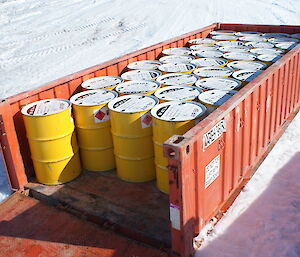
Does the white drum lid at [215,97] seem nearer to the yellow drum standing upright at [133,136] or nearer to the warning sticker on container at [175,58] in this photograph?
the yellow drum standing upright at [133,136]

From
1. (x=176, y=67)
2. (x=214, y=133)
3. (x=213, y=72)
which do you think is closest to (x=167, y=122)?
(x=214, y=133)

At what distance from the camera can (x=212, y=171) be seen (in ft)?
13.9

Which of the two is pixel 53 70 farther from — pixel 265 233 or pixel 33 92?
pixel 265 233

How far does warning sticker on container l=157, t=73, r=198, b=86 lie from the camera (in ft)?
19.8

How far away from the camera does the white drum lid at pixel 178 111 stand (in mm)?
4594

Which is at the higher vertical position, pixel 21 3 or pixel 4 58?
pixel 21 3

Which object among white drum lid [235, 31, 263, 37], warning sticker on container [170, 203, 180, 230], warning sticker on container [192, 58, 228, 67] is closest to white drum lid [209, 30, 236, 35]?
white drum lid [235, 31, 263, 37]

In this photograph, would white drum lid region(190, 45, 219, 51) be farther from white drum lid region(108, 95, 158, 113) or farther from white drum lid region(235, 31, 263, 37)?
white drum lid region(108, 95, 158, 113)

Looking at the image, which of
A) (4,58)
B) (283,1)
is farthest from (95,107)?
(283,1)

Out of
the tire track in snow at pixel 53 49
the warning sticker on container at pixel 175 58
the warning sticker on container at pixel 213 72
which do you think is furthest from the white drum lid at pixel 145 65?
the tire track in snow at pixel 53 49

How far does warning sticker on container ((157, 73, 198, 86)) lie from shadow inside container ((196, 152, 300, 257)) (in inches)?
85.8

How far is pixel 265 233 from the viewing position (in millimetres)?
4594

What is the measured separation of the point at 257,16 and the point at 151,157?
Result: 20.0m

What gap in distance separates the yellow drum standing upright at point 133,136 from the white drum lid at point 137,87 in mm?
278
